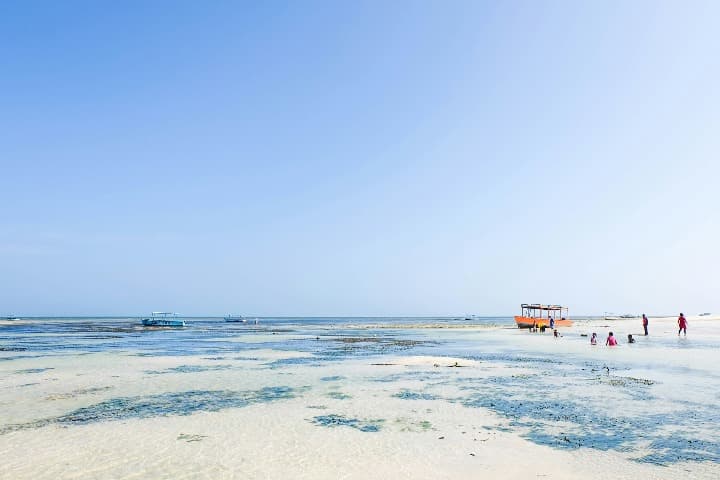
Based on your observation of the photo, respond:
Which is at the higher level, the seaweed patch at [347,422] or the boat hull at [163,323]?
the seaweed patch at [347,422]

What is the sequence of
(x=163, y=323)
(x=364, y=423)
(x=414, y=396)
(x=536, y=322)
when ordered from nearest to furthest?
(x=364, y=423)
(x=414, y=396)
(x=536, y=322)
(x=163, y=323)

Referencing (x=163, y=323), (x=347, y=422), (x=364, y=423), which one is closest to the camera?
(x=364, y=423)

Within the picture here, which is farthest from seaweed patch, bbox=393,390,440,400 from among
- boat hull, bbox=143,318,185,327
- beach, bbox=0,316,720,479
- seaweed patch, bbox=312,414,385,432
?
boat hull, bbox=143,318,185,327

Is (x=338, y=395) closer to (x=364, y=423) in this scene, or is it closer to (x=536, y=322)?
(x=364, y=423)

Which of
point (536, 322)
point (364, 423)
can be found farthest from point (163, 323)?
point (364, 423)

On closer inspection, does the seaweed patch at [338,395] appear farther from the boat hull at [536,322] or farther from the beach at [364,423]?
the boat hull at [536,322]

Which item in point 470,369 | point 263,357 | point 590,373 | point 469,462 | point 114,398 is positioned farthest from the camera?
point 263,357

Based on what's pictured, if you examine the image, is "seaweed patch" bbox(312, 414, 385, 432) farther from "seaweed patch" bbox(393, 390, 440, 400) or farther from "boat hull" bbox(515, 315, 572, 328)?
"boat hull" bbox(515, 315, 572, 328)

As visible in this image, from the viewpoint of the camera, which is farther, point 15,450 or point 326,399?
point 326,399

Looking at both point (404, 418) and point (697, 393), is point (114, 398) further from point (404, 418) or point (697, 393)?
point (697, 393)

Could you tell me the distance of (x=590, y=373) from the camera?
2320 centimetres

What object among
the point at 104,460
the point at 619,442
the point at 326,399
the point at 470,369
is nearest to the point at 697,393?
the point at 619,442

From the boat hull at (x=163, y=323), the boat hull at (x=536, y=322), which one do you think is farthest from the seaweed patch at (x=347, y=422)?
the boat hull at (x=163, y=323)

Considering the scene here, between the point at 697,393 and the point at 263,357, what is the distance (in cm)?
2609
